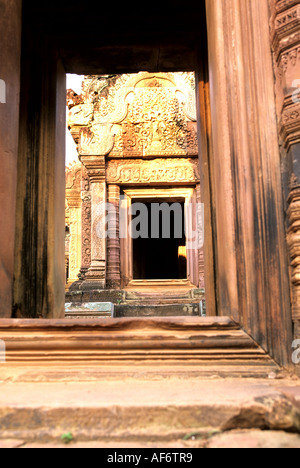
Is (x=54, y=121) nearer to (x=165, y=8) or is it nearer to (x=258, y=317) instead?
(x=165, y=8)

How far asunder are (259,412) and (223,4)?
5.57 feet

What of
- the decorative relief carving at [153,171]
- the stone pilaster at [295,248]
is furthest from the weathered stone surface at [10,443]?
the decorative relief carving at [153,171]

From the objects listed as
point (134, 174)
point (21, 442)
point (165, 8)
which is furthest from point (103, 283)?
point (21, 442)

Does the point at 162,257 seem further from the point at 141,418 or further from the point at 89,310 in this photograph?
the point at 141,418

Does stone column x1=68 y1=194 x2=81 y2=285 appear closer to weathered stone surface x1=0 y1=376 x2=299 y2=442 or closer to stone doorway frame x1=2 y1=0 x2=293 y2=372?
stone doorway frame x1=2 y1=0 x2=293 y2=372

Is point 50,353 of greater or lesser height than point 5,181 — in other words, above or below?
below

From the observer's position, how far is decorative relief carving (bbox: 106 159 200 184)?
7613 mm

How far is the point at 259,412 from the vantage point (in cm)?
110

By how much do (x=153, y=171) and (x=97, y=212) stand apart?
1.32 meters

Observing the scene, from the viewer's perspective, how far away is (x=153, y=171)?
302 inches

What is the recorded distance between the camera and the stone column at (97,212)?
7.36 metres

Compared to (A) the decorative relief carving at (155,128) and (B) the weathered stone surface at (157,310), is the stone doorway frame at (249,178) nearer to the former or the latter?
(B) the weathered stone surface at (157,310)

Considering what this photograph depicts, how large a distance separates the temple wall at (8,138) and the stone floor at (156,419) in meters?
0.82

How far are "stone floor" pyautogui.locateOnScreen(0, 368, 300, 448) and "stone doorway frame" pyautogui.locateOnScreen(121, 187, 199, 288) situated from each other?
619 cm
